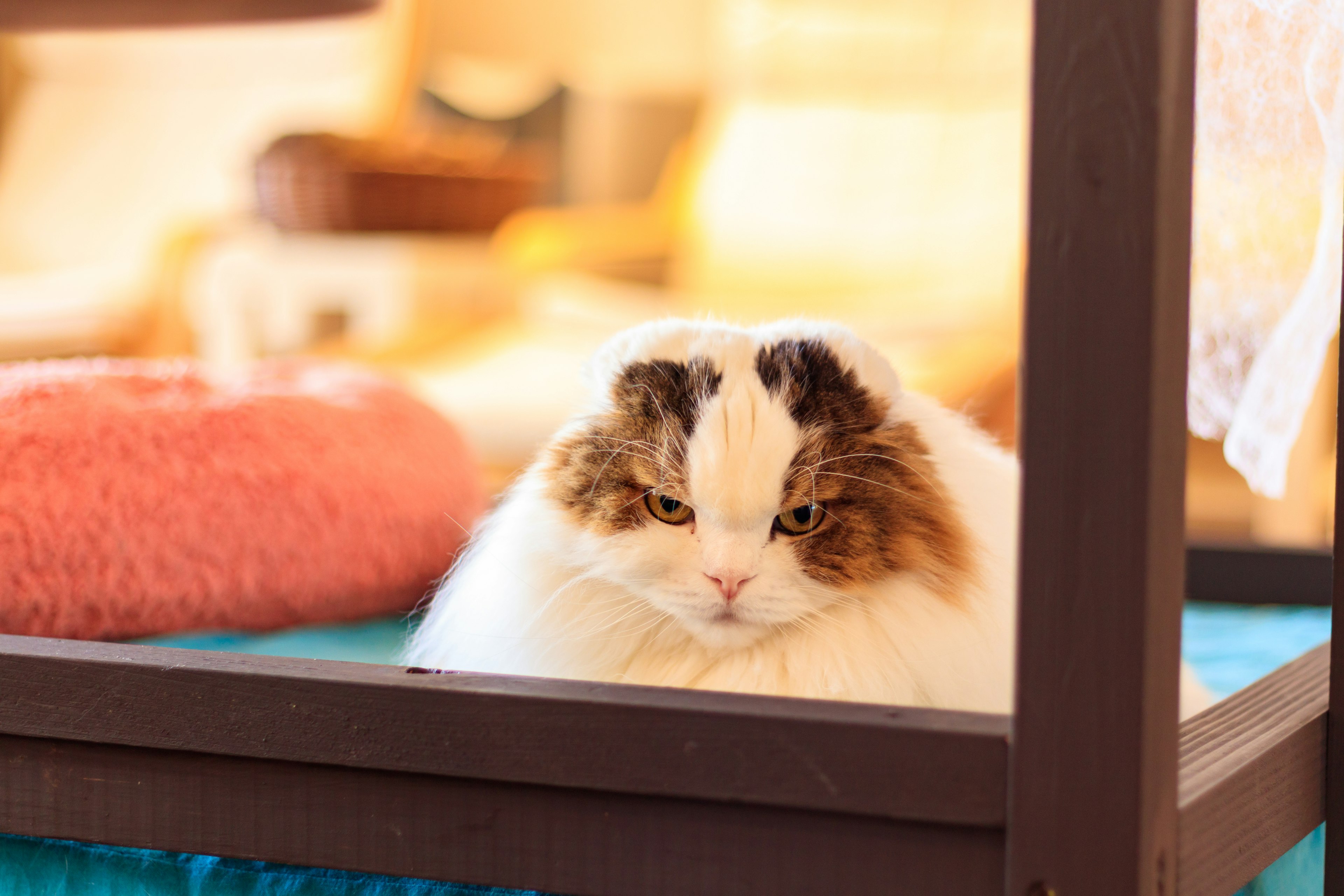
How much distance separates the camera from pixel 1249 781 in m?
0.68

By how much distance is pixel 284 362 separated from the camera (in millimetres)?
1492

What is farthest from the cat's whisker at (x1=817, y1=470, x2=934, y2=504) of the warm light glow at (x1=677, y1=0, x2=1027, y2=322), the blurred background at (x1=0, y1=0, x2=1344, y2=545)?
the warm light glow at (x1=677, y1=0, x2=1027, y2=322)

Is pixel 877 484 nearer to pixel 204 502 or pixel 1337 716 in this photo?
pixel 1337 716

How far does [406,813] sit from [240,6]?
27.7 inches

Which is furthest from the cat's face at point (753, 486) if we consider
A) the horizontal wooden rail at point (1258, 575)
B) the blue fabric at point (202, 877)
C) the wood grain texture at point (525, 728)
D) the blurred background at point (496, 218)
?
the blurred background at point (496, 218)

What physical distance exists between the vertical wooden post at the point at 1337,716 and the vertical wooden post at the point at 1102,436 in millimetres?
308

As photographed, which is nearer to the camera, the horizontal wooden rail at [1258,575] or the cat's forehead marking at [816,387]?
the cat's forehead marking at [816,387]

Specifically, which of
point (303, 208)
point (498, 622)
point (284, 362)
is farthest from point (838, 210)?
point (498, 622)

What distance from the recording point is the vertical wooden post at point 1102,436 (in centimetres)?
53

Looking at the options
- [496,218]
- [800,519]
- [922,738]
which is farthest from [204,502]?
[496,218]

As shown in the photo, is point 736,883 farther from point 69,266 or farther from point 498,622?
point 69,266

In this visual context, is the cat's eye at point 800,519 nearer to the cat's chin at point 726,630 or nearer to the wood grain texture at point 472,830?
the cat's chin at point 726,630

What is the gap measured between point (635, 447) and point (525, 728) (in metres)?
0.22

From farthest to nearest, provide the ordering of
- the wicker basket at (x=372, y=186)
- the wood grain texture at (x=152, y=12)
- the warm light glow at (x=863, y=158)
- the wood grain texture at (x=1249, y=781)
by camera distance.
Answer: the warm light glow at (x=863, y=158) < the wicker basket at (x=372, y=186) < the wood grain texture at (x=152, y=12) < the wood grain texture at (x=1249, y=781)
